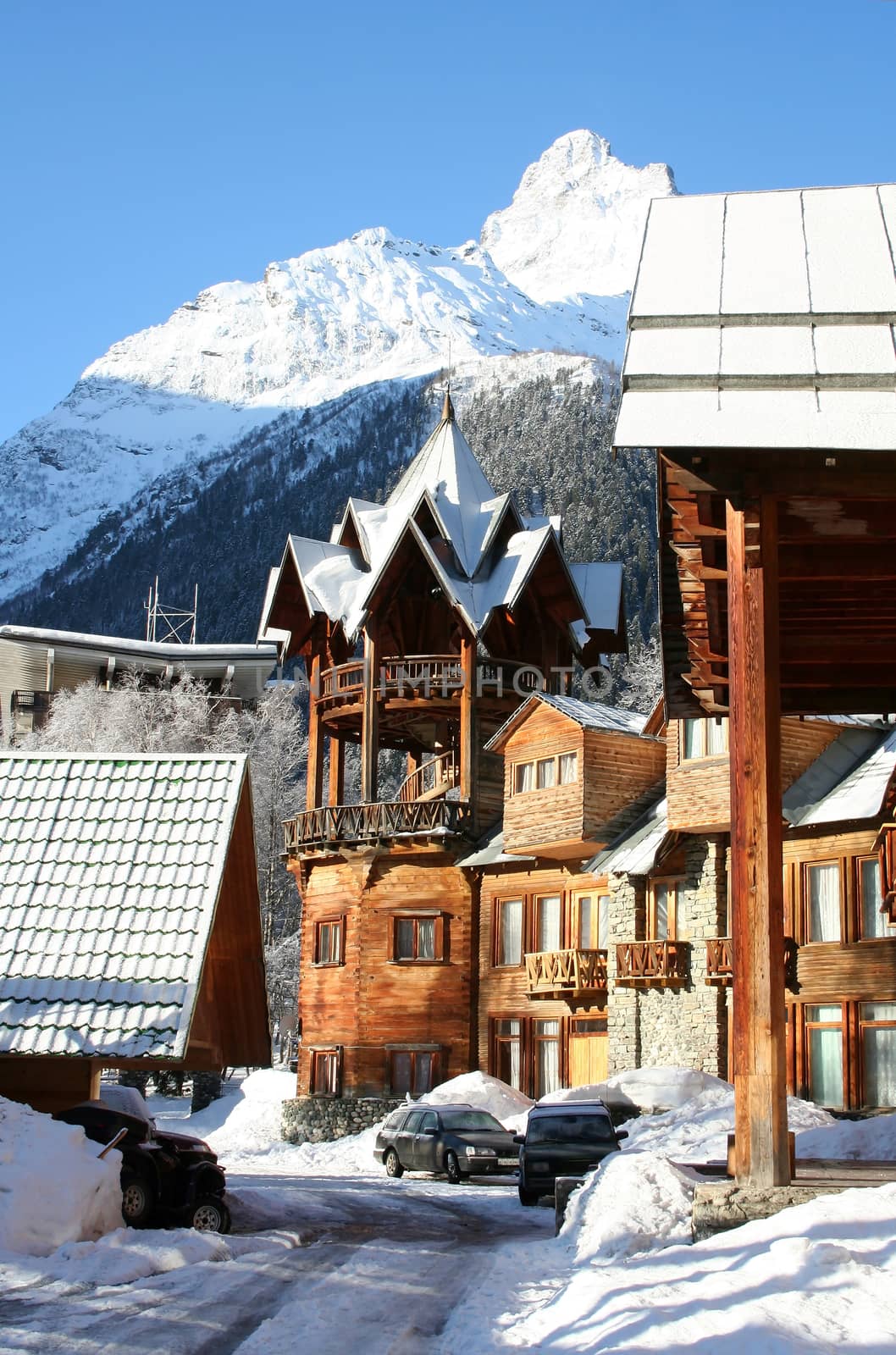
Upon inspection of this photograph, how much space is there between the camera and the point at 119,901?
16844 mm

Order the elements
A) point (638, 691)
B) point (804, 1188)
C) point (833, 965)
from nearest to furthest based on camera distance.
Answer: point (804, 1188)
point (833, 965)
point (638, 691)

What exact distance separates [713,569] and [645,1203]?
5995mm

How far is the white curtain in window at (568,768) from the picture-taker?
42.5m

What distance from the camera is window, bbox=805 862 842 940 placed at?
3581 centimetres

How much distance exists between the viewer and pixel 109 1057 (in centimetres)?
1530

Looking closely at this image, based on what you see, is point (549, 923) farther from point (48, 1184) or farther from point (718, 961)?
point (48, 1184)

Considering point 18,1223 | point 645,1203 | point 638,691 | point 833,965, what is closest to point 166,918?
point 18,1223

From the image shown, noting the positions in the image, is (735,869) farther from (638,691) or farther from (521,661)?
(638,691)

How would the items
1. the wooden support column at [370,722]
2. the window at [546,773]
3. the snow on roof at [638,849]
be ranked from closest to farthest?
the snow on roof at [638,849], the window at [546,773], the wooden support column at [370,722]

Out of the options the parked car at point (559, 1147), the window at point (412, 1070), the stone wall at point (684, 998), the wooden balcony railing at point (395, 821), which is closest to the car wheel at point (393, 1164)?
the stone wall at point (684, 998)

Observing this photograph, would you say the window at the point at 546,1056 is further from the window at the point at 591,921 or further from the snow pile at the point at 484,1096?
the window at the point at 591,921

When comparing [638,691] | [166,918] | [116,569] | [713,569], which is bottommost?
[166,918]

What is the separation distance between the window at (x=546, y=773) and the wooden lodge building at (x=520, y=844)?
0.06 meters

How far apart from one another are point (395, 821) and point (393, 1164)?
1431cm
